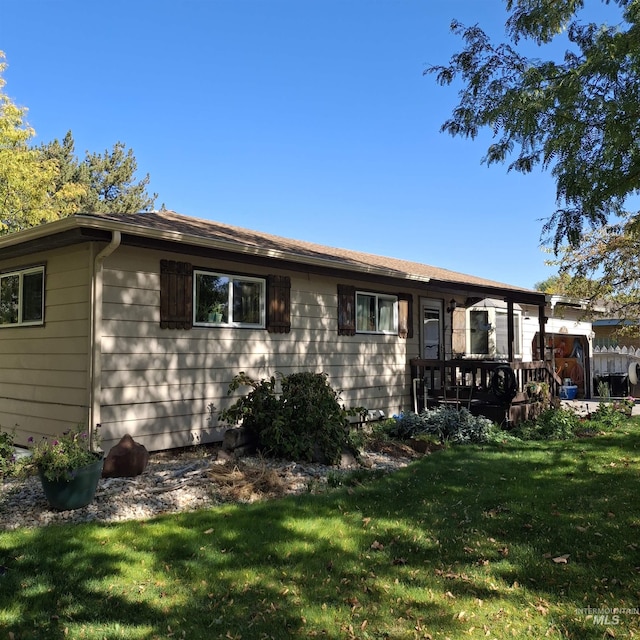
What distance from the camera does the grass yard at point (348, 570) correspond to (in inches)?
108

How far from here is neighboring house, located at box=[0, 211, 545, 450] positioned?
6.47 meters

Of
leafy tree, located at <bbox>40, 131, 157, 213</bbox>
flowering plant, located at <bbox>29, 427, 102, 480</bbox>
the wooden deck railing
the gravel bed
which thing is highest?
leafy tree, located at <bbox>40, 131, 157, 213</bbox>

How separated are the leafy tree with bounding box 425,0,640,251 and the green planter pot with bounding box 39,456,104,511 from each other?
4927 mm

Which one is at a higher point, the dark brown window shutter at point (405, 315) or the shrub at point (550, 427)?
the dark brown window shutter at point (405, 315)

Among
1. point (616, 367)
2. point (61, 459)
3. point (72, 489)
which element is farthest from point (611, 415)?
point (61, 459)

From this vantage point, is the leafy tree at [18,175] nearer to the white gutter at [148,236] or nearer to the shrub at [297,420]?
the white gutter at [148,236]

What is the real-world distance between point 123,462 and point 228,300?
2971mm

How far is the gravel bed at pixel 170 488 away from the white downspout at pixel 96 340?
96 cm

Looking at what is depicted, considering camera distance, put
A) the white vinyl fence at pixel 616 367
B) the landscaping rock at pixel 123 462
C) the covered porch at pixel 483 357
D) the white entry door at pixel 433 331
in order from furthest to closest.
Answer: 1. the white vinyl fence at pixel 616 367
2. the white entry door at pixel 433 331
3. the covered porch at pixel 483 357
4. the landscaping rock at pixel 123 462

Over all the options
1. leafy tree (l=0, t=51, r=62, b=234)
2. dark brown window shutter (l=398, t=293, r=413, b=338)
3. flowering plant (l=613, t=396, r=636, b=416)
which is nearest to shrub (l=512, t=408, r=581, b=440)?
flowering plant (l=613, t=396, r=636, b=416)

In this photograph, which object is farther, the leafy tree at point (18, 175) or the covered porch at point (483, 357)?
the leafy tree at point (18, 175)

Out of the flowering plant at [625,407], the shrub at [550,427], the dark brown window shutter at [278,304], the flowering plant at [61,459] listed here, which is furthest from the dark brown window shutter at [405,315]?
the flowering plant at [61,459]

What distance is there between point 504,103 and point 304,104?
10.7 meters

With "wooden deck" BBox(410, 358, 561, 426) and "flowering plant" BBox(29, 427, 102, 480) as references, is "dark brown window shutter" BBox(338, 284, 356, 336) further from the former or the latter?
"flowering plant" BBox(29, 427, 102, 480)
